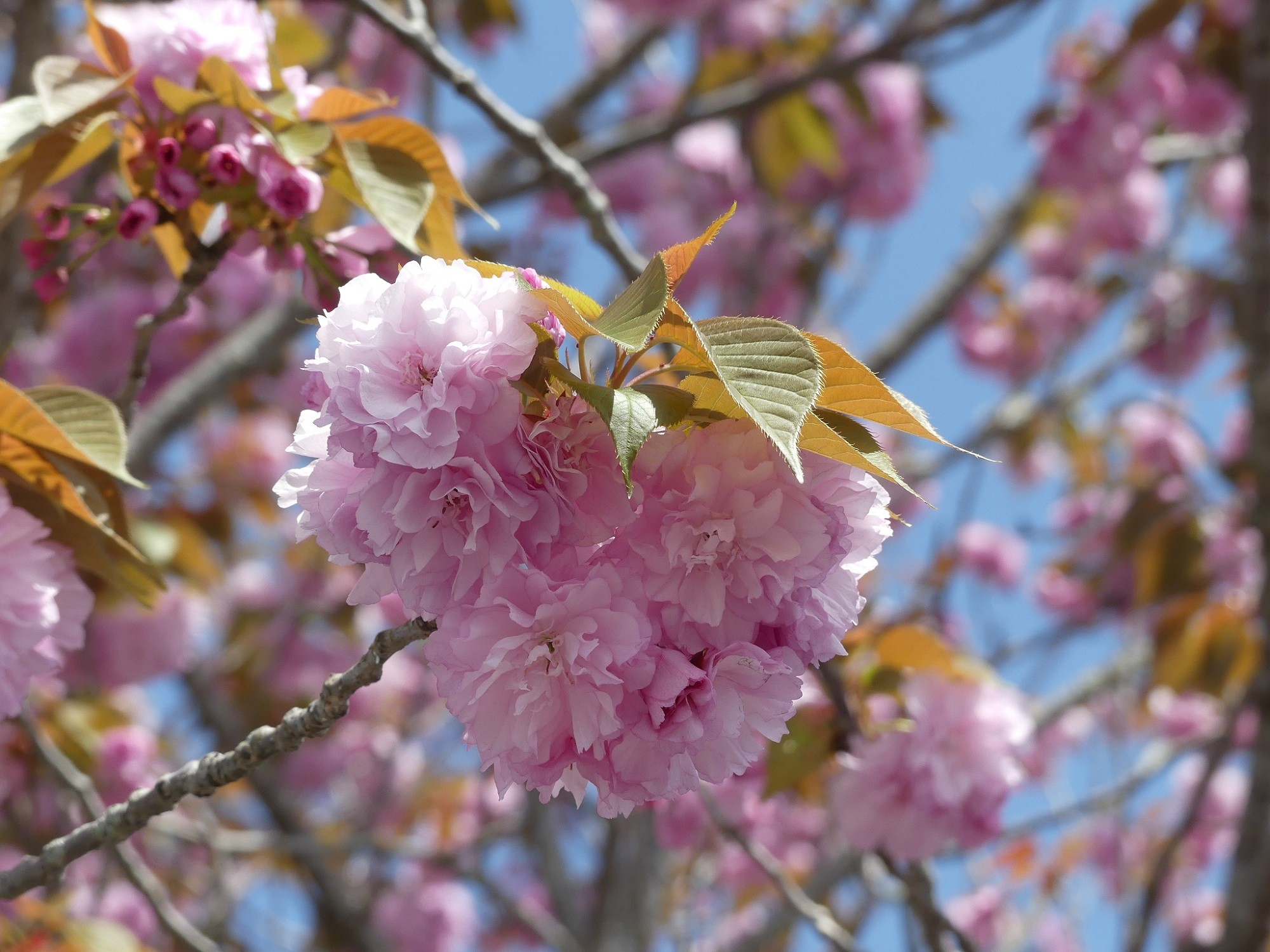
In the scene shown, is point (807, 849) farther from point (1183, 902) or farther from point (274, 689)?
point (274, 689)

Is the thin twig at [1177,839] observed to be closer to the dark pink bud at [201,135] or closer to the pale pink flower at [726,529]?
the pale pink flower at [726,529]

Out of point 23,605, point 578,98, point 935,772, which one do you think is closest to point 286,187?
point 23,605

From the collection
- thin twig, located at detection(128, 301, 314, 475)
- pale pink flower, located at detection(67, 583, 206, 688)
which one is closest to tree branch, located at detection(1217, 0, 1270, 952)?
thin twig, located at detection(128, 301, 314, 475)

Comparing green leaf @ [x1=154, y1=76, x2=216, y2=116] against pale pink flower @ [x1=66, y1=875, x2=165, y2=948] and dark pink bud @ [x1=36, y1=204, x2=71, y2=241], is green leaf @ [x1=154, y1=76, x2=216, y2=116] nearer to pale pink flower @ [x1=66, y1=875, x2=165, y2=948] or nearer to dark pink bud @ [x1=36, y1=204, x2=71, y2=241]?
dark pink bud @ [x1=36, y1=204, x2=71, y2=241]

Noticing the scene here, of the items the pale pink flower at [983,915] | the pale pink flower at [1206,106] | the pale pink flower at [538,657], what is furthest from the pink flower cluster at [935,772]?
the pale pink flower at [1206,106]

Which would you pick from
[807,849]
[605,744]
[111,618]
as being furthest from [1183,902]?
[605,744]

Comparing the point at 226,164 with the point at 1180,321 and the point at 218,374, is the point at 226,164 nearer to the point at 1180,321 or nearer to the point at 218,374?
the point at 218,374
